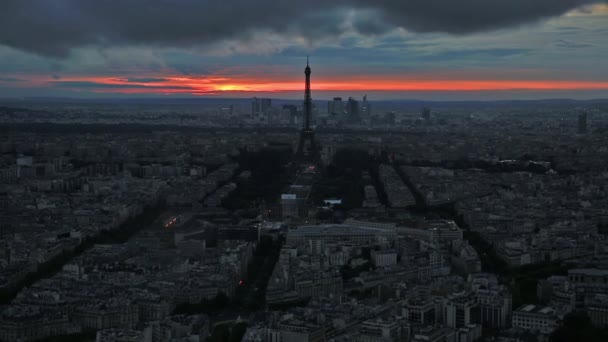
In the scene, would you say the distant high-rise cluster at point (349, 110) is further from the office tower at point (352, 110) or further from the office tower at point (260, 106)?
the office tower at point (260, 106)

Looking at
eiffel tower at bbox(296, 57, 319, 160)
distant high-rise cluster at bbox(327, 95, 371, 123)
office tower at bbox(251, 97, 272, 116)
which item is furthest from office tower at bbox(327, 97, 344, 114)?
eiffel tower at bbox(296, 57, 319, 160)

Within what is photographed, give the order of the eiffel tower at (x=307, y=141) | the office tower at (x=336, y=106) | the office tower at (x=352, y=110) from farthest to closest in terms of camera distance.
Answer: the office tower at (x=336, y=106), the office tower at (x=352, y=110), the eiffel tower at (x=307, y=141)

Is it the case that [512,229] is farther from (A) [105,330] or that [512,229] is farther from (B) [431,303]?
(A) [105,330]

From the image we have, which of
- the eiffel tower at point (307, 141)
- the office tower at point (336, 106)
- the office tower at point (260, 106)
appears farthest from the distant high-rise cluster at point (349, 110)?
the eiffel tower at point (307, 141)

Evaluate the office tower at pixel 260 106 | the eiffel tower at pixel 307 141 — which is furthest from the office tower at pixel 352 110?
the eiffel tower at pixel 307 141

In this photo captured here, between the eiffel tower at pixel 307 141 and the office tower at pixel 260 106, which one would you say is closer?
the eiffel tower at pixel 307 141

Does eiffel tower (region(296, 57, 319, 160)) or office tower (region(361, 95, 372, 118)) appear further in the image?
office tower (region(361, 95, 372, 118))

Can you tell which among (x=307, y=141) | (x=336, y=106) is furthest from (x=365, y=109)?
(x=307, y=141)

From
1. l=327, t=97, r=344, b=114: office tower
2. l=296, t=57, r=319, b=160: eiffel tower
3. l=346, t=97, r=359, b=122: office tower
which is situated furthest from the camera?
l=327, t=97, r=344, b=114: office tower

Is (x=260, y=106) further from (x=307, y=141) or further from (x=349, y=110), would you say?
(x=307, y=141)

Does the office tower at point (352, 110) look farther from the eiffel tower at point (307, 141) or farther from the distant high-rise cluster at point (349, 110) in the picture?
the eiffel tower at point (307, 141)

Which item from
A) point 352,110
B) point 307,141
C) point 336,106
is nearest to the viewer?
point 307,141

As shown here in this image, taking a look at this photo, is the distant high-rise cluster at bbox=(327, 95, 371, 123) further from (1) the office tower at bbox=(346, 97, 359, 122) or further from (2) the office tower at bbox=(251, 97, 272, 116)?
(2) the office tower at bbox=(251, 97, 272, 116)

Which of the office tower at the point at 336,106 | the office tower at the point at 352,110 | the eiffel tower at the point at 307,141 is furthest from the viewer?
the office tower at the point at 336,106
